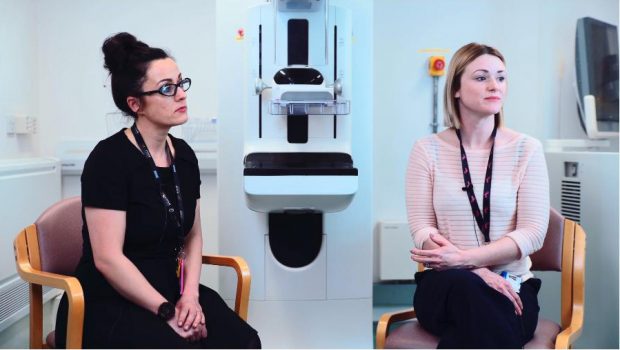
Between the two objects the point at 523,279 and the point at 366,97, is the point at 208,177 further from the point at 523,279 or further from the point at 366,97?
the point at 523,279

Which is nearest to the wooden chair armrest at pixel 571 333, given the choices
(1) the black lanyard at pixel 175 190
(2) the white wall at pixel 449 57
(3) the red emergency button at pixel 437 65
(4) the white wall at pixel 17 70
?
(1) the black lanyard at pixel 175 190

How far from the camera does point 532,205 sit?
155 centimetres

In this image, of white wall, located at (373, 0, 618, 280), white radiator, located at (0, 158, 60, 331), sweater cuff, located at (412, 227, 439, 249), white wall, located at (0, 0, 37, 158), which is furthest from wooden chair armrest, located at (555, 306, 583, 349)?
white wall, located at (0, 0, 37, 158)

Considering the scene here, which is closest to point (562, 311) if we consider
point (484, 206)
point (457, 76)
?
point (484, 206)

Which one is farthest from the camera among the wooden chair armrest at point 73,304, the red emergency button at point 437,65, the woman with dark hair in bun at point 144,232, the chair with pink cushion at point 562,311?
the red emergency button at point 437,65

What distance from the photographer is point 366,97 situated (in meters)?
2.06

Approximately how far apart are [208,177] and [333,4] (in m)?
1.15

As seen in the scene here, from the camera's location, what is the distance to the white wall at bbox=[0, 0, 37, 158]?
2434 mm

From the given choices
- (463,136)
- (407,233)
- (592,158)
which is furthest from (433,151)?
(407,233)

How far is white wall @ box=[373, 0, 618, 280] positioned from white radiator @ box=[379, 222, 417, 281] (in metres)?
0.10

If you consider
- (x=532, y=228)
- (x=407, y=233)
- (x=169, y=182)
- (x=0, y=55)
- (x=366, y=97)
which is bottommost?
(x=407, y=233)

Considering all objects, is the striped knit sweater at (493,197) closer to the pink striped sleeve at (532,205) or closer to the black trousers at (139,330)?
the pink striped sleeve at (532,205)

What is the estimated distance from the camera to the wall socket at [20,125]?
2.48 meters

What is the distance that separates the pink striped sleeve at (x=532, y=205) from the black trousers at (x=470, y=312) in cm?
14
